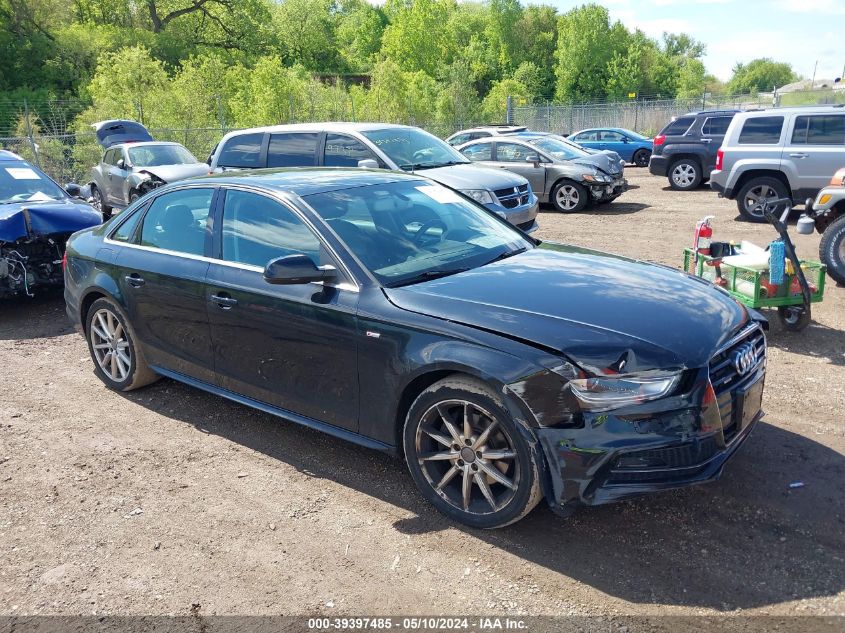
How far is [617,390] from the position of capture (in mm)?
3164

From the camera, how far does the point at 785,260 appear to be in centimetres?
607

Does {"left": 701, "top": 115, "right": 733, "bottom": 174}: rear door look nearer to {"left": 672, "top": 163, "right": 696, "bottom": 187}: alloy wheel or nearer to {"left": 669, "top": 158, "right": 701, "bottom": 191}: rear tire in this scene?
{"left": 669, "top": 158, "right": 701, "bottom": 191}: rear tire

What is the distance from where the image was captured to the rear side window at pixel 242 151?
10.3m

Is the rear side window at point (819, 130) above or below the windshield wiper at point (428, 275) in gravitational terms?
above

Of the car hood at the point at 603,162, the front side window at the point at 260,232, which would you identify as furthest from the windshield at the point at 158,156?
the front side window at the point at 260,232

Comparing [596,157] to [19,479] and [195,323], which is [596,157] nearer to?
[195,323]

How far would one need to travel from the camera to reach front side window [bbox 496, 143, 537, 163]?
1483cm

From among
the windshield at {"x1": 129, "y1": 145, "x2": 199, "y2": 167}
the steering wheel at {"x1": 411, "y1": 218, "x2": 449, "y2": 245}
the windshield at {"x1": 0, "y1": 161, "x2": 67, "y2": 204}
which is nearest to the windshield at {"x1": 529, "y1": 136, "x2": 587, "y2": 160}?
the windshield at {"x1": 129, "y1": 145, "x2": 199, "y2": 167}

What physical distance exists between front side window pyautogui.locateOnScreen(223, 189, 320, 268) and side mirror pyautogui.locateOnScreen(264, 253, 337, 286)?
0.49 ft

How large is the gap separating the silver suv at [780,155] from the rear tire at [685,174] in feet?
15.6

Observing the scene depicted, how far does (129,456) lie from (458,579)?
2459 millimetres

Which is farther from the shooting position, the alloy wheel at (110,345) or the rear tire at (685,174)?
the rear tire at (685,174)

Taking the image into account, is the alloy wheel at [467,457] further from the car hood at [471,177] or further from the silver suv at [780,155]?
the silver suv at [780,155]

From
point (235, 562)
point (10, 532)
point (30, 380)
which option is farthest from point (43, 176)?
point (235, 562)
